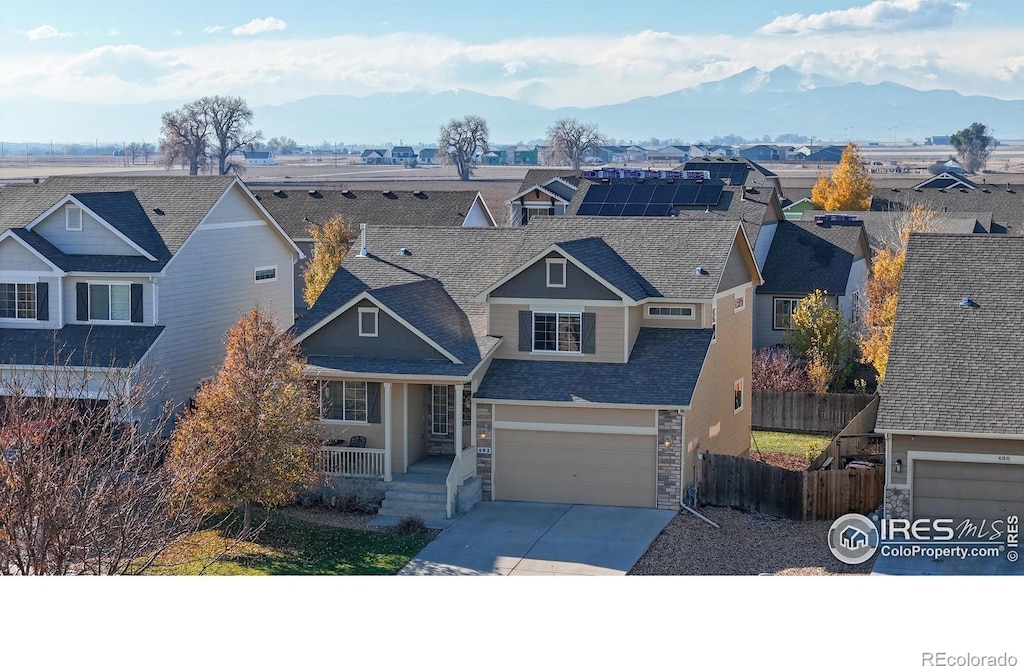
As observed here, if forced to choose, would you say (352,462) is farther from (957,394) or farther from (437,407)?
(957,394)

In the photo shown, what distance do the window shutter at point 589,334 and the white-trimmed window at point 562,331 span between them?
0.28ft

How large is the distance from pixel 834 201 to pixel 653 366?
45.1 metres

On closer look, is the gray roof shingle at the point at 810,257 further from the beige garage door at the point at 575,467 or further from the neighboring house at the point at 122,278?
the beige garage door at the point at 575,467

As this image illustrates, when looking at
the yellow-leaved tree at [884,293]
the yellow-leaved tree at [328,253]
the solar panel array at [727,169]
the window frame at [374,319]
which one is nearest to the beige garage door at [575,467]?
the window frame at [374,319]

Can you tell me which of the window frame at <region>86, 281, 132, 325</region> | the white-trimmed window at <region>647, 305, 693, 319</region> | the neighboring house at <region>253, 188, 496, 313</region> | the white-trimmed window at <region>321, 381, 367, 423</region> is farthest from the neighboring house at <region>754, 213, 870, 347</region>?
the window frame at <region>86, 281, 132, 325</region>

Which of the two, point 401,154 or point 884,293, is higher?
point 401,154

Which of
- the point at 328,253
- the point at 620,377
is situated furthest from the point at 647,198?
the point at 620,377

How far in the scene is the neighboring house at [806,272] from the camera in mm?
45531

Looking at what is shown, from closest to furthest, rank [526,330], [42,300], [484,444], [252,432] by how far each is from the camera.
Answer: [252,432]
[484,444]
[526,330]
[42,300]

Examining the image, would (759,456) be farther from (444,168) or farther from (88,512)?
(444,168)

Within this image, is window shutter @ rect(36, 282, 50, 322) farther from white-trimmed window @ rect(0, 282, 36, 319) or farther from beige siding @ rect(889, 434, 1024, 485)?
beige siding @ rect(889, 434, 1024, 485)

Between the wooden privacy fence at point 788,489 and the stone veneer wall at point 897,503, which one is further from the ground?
the stone veneer wall at point 897,503

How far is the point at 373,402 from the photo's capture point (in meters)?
28.1

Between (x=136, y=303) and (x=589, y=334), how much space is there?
435 inches
